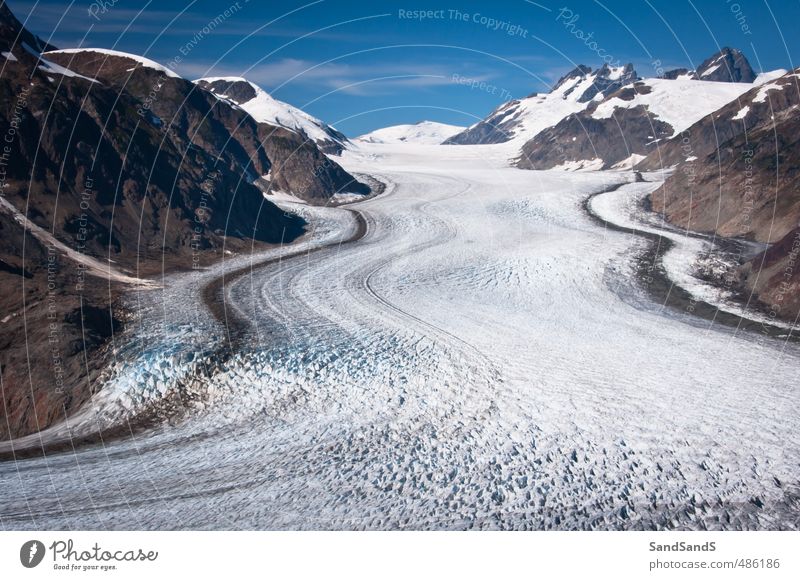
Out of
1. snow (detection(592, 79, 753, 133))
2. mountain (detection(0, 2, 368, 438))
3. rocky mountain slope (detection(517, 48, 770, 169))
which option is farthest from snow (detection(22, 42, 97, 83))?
snow (detection(592, 79, 753, 133))

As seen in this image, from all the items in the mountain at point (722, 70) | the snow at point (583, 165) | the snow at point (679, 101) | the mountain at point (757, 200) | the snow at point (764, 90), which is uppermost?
the mountain at point (722, 70)

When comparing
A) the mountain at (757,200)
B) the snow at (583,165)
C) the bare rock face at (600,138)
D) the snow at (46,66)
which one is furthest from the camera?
the bare rock face at (600,138)

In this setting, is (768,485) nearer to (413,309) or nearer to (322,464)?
(322,464)

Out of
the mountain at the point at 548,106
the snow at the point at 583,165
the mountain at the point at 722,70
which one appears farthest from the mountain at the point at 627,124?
the mountain at the point at 722,70

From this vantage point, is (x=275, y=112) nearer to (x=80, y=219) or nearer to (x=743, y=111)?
(x=743, y=111)

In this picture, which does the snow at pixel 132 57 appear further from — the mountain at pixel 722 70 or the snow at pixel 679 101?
the mountain at pixel 722 70

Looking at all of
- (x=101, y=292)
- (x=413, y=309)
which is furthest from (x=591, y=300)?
(x=101, y=292)

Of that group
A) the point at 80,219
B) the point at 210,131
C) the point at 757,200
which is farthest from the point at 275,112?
the point at 757,200

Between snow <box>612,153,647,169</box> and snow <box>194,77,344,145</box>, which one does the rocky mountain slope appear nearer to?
snow <box>612,153,647,169</box>
